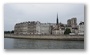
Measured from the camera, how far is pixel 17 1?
122 inches

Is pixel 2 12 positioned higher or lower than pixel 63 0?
lower

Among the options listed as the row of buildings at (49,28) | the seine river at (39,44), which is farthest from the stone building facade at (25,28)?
the seine river at (39,44)

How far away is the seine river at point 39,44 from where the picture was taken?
10.2 ft

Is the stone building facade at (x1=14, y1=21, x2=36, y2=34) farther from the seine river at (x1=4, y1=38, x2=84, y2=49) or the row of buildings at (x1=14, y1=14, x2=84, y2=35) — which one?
the seine river at (x1=4, y1=38, x2=84, y2=49)

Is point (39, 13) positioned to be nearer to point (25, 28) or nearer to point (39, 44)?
point (25, 28)

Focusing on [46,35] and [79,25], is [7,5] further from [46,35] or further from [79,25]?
[79,25]

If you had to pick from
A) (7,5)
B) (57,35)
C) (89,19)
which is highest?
(7,5)

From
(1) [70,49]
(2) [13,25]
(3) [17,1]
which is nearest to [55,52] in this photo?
(1) [70,49]

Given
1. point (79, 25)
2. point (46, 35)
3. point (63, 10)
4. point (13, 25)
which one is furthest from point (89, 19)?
point (13, 25)

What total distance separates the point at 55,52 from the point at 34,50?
1.07 feet

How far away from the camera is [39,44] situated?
10.3 ft

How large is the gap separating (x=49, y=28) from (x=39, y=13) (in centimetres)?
28

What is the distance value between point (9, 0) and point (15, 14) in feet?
0.76

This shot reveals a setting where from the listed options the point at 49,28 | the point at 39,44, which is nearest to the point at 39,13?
the point at 49,28
